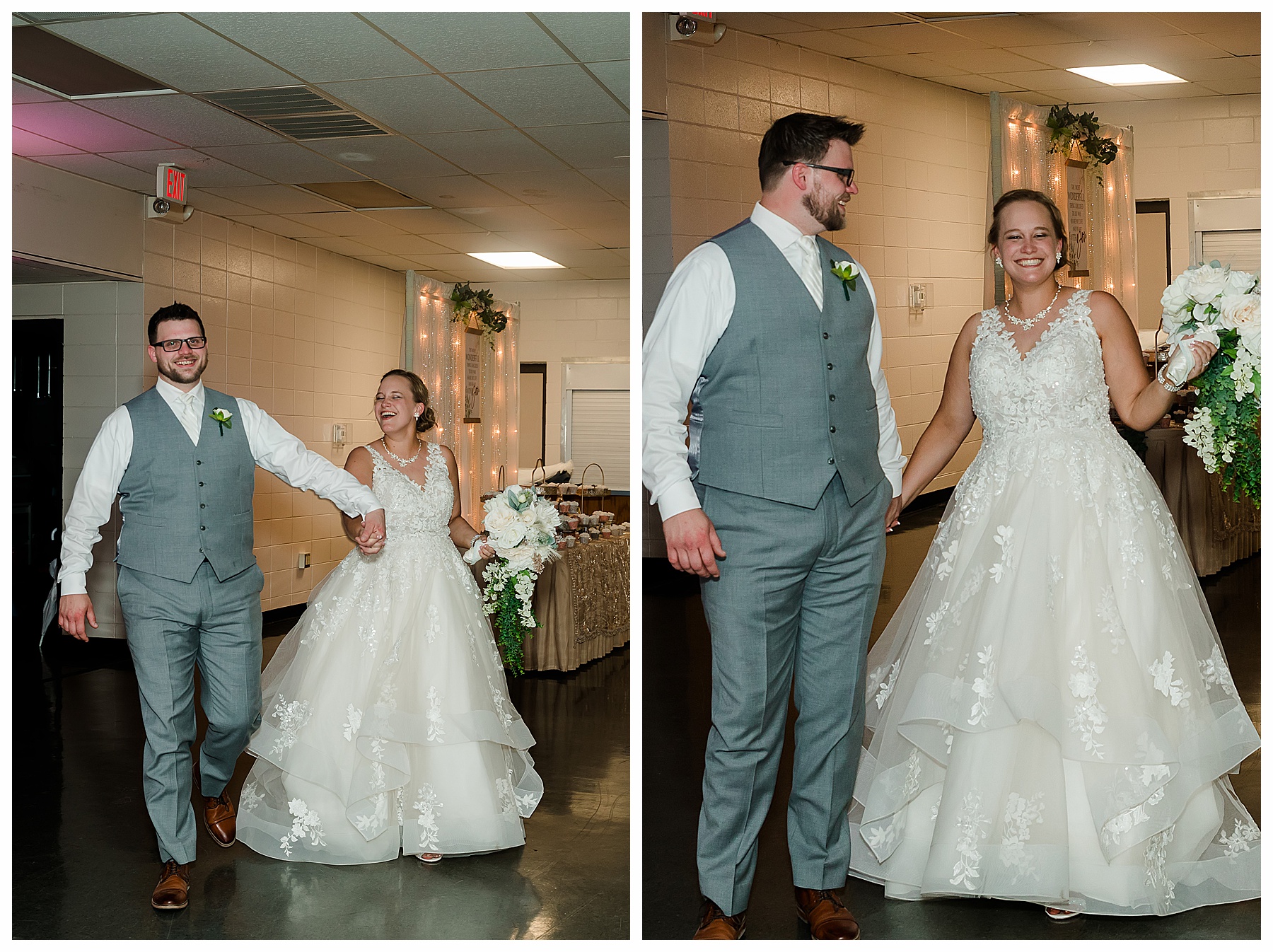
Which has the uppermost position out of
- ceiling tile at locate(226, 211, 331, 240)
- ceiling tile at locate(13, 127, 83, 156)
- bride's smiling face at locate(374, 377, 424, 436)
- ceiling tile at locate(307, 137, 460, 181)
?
ceiling tile at locate(226, 211, 331, 240)

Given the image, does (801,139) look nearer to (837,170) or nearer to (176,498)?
(837,170)

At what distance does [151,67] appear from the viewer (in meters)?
4.89

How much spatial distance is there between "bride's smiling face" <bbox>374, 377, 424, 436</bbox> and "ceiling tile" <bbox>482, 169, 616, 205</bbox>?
9.97ft

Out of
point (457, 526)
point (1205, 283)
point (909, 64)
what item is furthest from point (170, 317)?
point (909, 64)

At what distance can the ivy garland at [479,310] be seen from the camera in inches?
423

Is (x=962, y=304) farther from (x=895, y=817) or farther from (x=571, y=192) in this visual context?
(x=895, y=817)

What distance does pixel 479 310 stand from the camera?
10875 millimetres

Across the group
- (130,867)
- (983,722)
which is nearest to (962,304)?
(983,722)

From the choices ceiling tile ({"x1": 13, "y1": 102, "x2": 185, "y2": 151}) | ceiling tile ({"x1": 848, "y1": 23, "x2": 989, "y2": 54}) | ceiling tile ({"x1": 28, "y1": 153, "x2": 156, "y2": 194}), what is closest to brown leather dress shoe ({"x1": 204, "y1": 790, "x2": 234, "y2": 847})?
ceiling tile ({"x1": 13, "y1": 102, "x2": 185, "y2": 151})

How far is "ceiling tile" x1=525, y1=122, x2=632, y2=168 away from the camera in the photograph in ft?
19.5

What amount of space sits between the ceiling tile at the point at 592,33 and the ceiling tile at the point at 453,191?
251 centimetres

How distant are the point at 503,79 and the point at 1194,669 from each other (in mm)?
3782

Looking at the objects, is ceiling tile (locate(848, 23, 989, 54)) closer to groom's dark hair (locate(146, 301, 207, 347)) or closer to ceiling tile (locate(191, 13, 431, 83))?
ceiling tile (locate(191, 13, 431, 83))

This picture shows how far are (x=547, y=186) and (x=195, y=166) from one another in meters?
2.20
